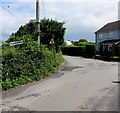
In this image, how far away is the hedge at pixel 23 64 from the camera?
8.87 metres

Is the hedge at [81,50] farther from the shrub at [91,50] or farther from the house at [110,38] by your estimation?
the house at [110,38]

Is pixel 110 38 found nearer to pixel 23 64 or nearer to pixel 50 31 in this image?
pixel 50 31

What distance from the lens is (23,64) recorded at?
387 inches

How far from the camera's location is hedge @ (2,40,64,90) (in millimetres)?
8874

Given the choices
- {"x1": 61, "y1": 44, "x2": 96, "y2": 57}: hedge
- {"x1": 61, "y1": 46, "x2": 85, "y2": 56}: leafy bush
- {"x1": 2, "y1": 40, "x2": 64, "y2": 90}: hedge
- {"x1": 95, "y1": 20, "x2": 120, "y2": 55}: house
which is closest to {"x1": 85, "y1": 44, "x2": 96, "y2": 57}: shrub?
{"x1": 61, "y1": 44, "x2": 96, "y2": 57}: hedge

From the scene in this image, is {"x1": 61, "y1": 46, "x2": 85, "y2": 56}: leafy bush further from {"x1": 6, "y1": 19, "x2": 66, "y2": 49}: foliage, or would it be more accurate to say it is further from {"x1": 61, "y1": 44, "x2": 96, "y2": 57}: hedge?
{"x1": 6, "y1": 19, "x2": 66, "y2": 49}: foliage

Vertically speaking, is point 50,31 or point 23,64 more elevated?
point 50,31

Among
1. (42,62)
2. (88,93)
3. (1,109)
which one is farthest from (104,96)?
(42,62)

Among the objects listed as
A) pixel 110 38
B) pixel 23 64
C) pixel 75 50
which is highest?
pixel 110 38

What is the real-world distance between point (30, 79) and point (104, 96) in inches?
185

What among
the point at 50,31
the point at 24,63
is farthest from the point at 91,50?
the point at 24,63

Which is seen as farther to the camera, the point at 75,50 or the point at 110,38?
the point at 75,50

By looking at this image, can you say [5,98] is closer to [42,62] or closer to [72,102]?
[72,102]

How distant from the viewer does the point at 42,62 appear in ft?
38.0
